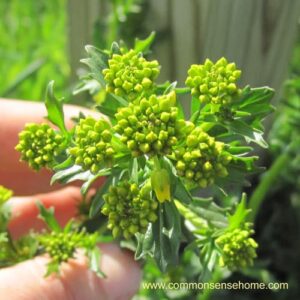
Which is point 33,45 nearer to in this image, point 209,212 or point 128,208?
point 209,212

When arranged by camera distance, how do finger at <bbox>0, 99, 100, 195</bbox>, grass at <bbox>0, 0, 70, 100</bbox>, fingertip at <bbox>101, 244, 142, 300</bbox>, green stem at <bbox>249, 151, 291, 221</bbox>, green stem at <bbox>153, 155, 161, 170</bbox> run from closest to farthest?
green stem at <bbox>153, 155, 161, 170</bbox>
fingertip at <bbox>101, 244, 142, 300</bbox>
green stem at <bbox>249, 151, 291, 221</bbox>
finger at <bbox>0, 99, 100, 195</bbox>
grass at <bbox>0, 0, 70, 100</bbox>

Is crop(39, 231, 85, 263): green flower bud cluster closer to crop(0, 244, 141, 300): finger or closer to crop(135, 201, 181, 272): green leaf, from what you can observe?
crop(0, 244, 141, 300): finger

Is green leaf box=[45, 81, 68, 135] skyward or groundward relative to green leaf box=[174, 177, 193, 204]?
skyward

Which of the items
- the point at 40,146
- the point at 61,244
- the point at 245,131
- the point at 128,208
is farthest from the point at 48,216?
the point at 245,131

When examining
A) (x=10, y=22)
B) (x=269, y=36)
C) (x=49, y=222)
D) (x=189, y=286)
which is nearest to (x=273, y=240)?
(x=189, y=286)

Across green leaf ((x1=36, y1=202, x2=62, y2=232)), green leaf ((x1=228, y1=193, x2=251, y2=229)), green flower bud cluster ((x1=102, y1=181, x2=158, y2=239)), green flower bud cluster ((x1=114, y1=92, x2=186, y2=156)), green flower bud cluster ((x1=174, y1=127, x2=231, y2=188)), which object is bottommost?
green leaf ((x1=36, y1=202, x2=62, y2=232))

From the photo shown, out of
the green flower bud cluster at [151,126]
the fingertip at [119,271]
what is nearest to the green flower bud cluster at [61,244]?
the fingertip at [119,271]

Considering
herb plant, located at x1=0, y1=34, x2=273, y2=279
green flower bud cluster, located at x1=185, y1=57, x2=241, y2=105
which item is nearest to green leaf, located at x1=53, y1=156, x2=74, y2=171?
herb plant, located at x1=0, y1=34, x2=273, y2=279

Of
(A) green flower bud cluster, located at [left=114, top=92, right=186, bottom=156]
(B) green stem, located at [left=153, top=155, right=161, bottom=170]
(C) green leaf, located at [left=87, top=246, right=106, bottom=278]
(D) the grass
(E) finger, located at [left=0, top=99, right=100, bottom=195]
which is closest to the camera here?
(A) green flower bud cluster, located at [left=114, top=92, right=186, bottom=156]

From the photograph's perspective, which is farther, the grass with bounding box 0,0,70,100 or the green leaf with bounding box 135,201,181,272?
the grass with bounding box 0,0,70,100
